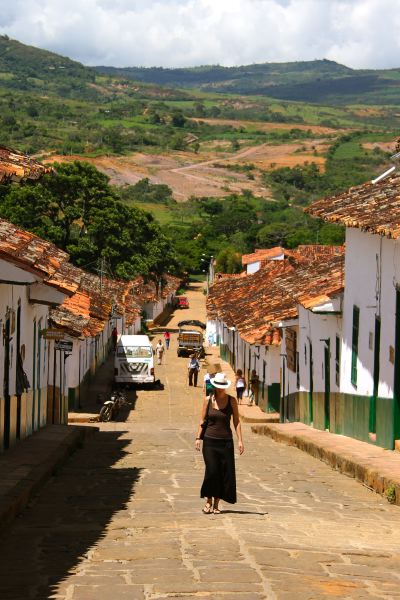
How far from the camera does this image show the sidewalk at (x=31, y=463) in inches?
419

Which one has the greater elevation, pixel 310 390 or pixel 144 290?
pixel 144 290

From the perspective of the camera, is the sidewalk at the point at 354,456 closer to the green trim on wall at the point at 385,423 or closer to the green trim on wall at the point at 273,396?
the green trim on wall at the point at 385,423

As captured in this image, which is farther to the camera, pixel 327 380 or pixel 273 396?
pixel 273 396

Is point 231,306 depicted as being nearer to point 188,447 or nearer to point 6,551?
point 188,447

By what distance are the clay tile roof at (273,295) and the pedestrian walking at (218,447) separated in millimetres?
9941

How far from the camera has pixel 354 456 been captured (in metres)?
15.4

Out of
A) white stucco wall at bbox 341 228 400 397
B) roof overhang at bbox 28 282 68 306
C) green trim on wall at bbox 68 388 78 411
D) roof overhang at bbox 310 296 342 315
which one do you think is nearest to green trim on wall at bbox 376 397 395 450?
white stucco wall at bbox 341 228 400 397

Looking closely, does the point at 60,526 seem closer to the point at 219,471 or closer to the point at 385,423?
the point at 219,471

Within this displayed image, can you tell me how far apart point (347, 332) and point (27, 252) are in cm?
822

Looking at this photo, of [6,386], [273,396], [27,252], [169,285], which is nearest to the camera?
[27,252]

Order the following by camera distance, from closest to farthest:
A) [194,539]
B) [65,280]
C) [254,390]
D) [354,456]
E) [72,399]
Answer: [194,539]
[354,456]
[65,280]
[72,399]
[254,390]

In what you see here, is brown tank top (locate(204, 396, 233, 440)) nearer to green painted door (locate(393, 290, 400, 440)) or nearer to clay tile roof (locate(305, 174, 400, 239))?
clay tile roof (locate(305, 174, 400, 239))

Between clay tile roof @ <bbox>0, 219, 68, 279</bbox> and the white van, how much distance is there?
25.6 meters

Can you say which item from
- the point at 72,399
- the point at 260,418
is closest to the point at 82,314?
the point at 72,399
